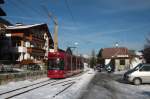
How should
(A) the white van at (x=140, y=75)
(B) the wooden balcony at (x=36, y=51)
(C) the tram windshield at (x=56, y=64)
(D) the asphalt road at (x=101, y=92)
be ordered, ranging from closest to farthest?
(D) the asphalt road at (x=101, y=92) < (A) the white van at (x=140, y=75) < (C) the tram windshield at (x=56, y=64) < (B) the wooden balcony at (x=36, y=51)

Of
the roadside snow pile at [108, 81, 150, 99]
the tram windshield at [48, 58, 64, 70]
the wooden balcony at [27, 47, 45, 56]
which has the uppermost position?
the wooden balcony at [27, 47, 45, 56]

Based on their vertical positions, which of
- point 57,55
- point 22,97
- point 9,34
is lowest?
point 22,97

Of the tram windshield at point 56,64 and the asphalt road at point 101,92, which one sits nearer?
the asphalt road at point 101,92

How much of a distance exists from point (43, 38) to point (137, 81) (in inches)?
1777

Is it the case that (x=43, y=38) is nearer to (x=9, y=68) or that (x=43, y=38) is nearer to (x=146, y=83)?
(x=9, y=68)

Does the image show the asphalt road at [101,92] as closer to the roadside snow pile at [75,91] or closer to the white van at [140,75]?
the roadside snow pile at [75,91]

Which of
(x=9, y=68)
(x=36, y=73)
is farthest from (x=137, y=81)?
(x=9, y=68)

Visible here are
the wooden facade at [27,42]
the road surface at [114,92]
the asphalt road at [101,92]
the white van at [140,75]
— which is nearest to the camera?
the road surface at [114,92]

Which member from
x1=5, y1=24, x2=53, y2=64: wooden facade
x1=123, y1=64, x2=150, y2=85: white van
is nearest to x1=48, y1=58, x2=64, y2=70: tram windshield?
x1=123, y1=64, x2=150, y2=85: white van

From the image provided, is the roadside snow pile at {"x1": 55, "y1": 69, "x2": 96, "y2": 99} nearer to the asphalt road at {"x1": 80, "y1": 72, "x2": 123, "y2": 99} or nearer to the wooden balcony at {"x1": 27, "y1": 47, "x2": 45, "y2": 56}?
the asphalt road at {"x1": 80, "y1": 72, "x2": 123, "y2": 99}

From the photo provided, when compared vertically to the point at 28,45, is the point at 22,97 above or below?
below

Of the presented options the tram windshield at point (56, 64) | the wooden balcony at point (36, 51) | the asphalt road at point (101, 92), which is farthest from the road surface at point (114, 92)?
the wooden balcony at point (36, 51)

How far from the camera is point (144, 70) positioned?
25000 millimetres

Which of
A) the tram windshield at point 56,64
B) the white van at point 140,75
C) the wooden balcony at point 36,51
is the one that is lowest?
the white van at point 140,75
